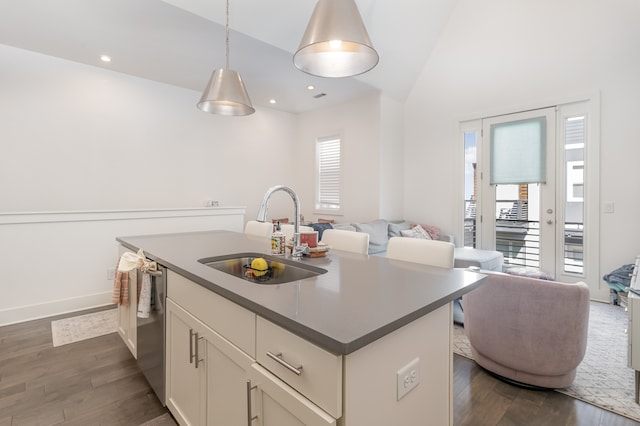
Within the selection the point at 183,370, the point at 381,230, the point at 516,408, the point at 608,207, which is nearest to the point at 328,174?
the point at 381,230

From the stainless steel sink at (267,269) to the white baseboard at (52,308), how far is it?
2733mm

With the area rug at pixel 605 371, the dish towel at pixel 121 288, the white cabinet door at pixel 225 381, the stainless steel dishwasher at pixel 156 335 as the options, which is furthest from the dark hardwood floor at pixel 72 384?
the area rug at pixel 605 371

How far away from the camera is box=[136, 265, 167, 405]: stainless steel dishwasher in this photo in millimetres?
1729

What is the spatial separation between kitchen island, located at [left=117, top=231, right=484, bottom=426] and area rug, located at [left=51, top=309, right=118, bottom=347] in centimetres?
185

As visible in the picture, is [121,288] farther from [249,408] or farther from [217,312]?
[249,408]

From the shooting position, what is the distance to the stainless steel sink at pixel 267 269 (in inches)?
64.3

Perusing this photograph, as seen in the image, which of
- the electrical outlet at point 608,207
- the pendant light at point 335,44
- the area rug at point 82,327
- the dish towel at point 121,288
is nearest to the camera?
the pendant light at point 335,44

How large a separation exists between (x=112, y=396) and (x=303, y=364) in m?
1.91

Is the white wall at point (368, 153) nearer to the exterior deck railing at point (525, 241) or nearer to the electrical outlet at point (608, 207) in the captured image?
the exterior deck railing at point (525, 241)

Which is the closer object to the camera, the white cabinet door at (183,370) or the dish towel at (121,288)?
the white cabinet door at (183,370)

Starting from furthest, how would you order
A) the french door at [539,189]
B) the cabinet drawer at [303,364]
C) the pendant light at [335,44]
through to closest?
the french door at [539,189] → the pendant light at [335,44] → the cabinet drawer at [303,364]

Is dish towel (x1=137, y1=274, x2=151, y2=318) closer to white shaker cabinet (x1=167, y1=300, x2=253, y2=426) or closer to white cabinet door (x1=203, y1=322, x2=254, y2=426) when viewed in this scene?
white shaker cabinet (x1=167, y1=300, x2=253, y2=426)

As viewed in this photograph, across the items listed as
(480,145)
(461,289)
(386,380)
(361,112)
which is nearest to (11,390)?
(386,380)

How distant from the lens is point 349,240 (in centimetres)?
218
